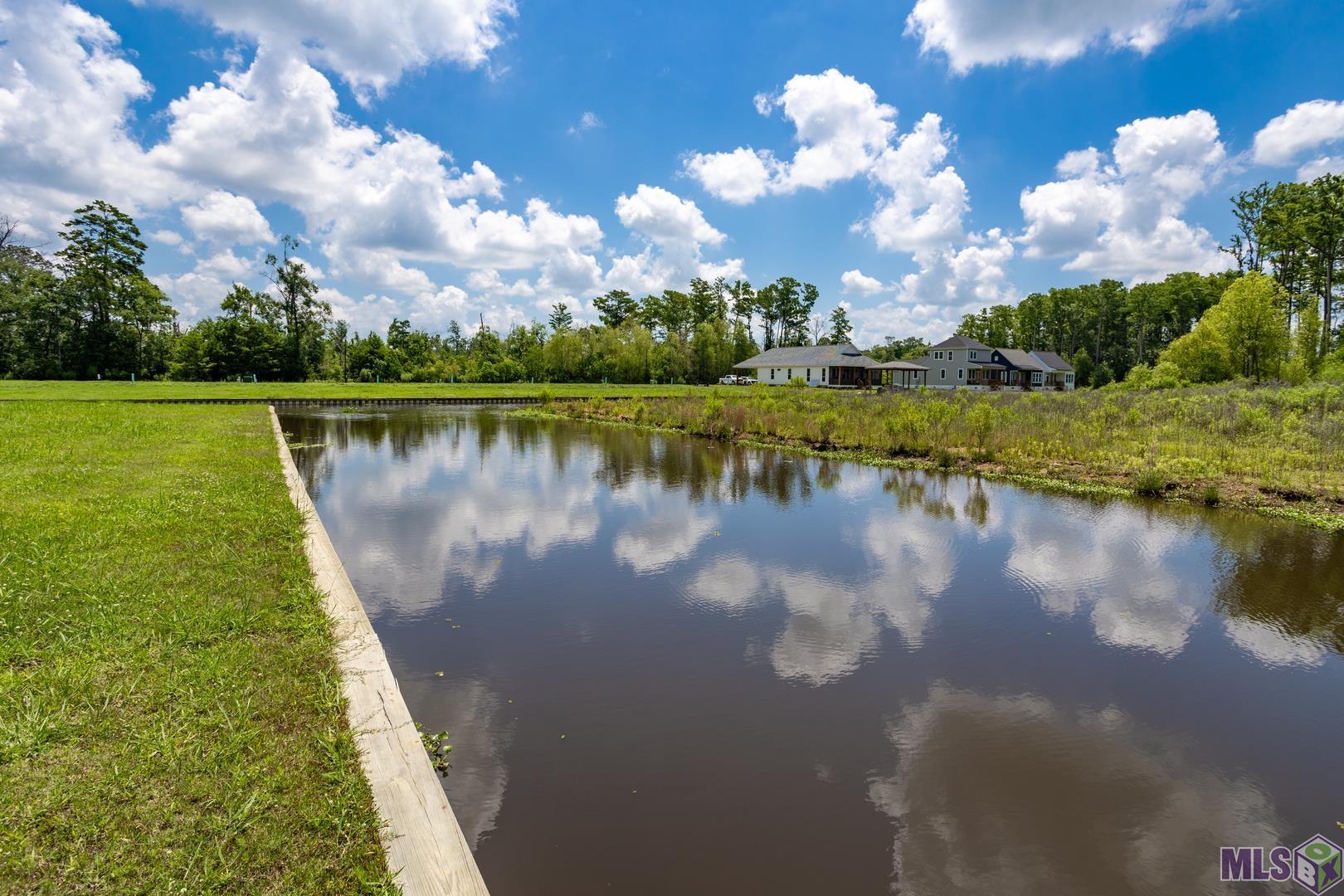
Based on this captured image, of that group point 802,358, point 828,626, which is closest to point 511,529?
point 828,626

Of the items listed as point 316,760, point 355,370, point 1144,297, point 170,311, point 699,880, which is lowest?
point 699,880

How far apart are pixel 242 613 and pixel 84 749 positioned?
176 centimetres

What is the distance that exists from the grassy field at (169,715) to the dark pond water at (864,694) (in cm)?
80

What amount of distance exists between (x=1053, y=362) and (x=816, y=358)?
103 ft

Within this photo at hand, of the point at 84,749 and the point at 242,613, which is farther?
the point at 242,613

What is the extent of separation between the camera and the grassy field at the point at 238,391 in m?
33.0

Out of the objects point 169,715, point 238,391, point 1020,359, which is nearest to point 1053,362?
point 1020,359

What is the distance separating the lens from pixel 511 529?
933 centimetres

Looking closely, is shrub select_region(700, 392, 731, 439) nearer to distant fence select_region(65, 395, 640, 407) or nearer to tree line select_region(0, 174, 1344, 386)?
distant fence select_region(65, 395, 640, 407)

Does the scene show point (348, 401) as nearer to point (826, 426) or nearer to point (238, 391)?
point (238, 391)

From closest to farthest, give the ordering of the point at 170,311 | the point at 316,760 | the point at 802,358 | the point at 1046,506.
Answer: the point at 316,760 → the point at 1046,506 → the point at 170,311 → the point at 802,358

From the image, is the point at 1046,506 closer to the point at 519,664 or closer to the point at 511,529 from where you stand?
the point at 511,529

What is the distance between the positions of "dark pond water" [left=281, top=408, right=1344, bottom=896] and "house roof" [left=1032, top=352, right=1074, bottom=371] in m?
71.3

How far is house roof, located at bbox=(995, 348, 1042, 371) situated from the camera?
227 feet
